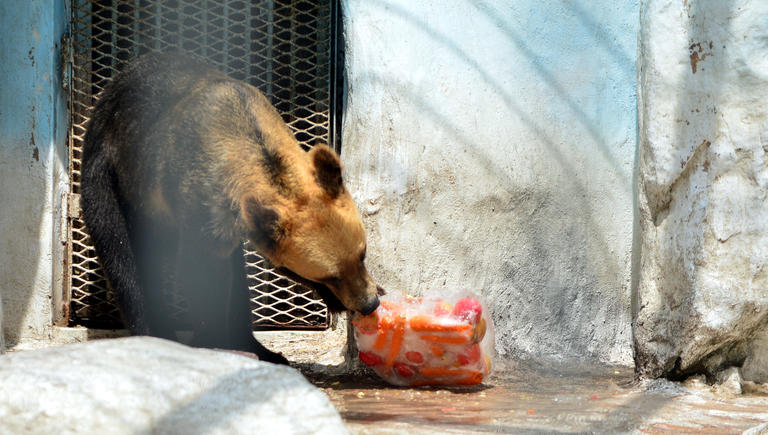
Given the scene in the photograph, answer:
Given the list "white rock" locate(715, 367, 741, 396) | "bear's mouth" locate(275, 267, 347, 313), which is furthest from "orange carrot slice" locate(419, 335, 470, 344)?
"white rock" locate(715, 367, 741, 396)

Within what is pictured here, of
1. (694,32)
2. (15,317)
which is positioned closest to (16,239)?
(15,317)

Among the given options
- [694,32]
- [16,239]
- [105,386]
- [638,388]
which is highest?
[694,32]

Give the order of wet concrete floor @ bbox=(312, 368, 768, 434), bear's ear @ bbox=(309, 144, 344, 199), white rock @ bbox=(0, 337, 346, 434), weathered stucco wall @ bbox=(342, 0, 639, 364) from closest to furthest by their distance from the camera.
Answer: white rock @ bbox=(0, 337, 346, 434)
wet concrete floor @ bbox=(312, 368, 768, 434)
bear's ear @ bbox=(309, 144, 344, 199)
weathered stucco wall @ bbox=(342, 0, 639, 364)

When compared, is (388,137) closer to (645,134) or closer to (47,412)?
(645,134)

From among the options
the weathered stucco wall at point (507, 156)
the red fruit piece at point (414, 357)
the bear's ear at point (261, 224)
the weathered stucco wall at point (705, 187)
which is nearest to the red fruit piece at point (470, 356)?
the red fruit piece at point (414, 357)

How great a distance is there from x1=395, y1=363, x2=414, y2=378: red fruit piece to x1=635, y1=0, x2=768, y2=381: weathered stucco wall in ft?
4.14

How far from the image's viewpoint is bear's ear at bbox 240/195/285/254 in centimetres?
363

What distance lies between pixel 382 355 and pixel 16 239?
2419 mm

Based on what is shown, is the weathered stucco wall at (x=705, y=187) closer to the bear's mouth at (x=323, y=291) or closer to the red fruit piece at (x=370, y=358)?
the red fruit piece at (x=370, y=358)

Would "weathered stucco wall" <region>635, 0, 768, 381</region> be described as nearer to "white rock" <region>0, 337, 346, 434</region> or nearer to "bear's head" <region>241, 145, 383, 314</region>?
"bear's head" <region>241, 145, 383, 314</region>

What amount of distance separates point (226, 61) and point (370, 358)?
2.31 m

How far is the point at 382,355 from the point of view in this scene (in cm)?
400

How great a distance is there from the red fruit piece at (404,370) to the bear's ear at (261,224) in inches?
35.0

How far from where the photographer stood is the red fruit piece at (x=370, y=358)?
4018 mm
